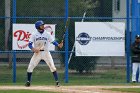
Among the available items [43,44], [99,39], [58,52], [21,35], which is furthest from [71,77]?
[43,44]

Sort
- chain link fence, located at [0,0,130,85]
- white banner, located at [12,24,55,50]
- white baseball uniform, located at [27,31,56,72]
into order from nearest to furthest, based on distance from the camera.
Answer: white baseball uniform, located at [27,31,56,72]
white banner, located at [12,24,55,50]
chain link fence, located at [0,0,130,85]

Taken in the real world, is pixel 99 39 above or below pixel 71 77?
above

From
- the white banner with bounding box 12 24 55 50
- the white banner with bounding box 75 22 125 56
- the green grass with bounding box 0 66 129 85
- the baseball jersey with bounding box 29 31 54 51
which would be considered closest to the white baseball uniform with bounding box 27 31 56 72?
the baseball jersey with bounding box 29 31 54 51

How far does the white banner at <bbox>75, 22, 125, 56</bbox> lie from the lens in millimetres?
21516

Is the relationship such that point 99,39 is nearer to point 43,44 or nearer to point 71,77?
point 71,77

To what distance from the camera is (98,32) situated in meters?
21.6

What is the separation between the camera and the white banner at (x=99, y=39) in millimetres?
21516

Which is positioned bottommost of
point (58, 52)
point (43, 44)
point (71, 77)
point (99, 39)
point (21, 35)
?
point (71, 77)

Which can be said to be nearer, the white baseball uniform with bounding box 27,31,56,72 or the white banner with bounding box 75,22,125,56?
the white baseball uniform with bounding box 27,31,56,72

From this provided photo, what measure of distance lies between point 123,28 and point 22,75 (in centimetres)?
481

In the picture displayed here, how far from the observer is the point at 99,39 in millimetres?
21578

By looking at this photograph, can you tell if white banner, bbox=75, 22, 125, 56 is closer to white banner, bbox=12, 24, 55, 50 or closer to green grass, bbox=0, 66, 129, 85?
green grass, bbox=0, 66, 129, 85

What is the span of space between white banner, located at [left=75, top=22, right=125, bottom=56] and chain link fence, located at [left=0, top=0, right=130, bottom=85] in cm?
34

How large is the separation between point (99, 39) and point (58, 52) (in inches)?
66.6
